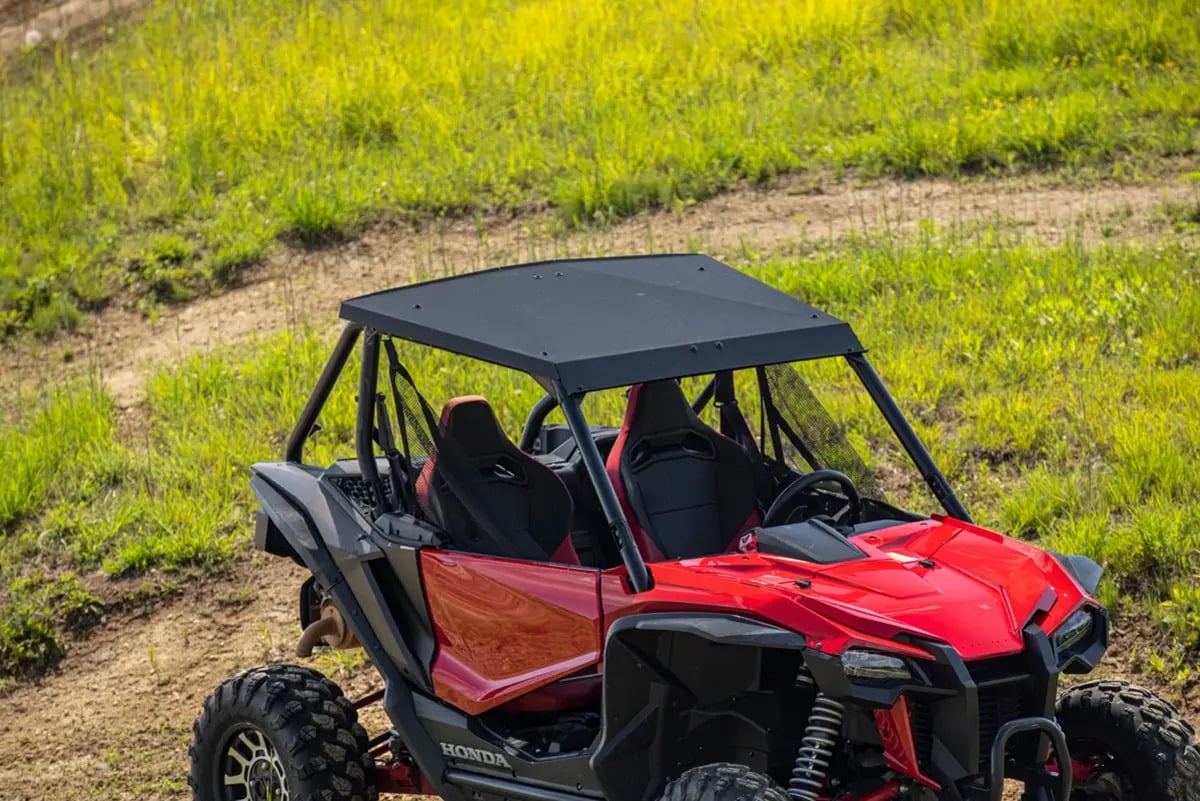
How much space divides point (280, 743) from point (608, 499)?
5.02 feet

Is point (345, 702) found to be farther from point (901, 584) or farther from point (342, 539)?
point (901, 584)

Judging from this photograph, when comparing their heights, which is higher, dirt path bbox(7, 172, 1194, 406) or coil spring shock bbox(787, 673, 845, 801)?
coil spring shock bbox(787, 673, 845, 801)

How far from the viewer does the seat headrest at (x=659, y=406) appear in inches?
221

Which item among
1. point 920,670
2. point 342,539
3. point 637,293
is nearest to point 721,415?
point 637,293

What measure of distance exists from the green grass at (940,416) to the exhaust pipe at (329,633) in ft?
9.41

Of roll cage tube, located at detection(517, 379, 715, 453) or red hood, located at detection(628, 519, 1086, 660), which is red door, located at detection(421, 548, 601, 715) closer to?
red hood, located at detection(628, 519, 1086, 660)

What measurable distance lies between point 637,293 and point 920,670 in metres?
1.86

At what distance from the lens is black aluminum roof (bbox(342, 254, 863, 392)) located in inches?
194

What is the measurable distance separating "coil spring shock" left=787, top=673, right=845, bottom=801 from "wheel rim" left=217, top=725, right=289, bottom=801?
1.88m

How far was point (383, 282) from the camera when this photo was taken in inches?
464

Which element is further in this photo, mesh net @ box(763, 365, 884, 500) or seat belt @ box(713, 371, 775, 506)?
seat belt @ box(713, 371, 775, 506)

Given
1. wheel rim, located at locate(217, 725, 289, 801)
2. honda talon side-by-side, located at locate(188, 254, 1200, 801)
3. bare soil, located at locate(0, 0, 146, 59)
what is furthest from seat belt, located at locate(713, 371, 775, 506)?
bare soil, located at locate(0, 0, 146, 59)

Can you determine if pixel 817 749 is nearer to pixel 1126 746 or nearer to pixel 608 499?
pixel 608 499

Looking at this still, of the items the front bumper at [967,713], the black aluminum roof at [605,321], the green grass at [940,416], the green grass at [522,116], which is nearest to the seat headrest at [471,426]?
the black aluminum roof at [605,321]
